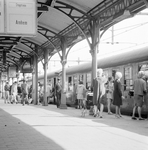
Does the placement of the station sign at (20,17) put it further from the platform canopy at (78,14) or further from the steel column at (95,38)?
the steel column at (95,38)

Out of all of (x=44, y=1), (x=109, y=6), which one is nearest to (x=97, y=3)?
(x=109, y=6)

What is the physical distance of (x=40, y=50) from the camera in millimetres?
24797

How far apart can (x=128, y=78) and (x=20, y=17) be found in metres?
6.44

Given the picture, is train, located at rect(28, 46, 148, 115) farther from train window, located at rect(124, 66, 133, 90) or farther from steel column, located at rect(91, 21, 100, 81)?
steel column, located at rect(91, 21, 100, 81)

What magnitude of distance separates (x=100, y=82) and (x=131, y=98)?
1536 millimetres

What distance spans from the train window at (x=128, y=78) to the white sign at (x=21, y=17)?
591 cm

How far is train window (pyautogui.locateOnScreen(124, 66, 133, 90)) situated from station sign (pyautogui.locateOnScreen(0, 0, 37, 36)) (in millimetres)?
5905

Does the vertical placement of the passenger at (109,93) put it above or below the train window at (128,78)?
below

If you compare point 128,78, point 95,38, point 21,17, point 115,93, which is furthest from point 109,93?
point 21,17

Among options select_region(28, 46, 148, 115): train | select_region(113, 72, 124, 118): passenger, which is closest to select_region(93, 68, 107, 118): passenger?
select_region(113, 72, 124, 118): passenger

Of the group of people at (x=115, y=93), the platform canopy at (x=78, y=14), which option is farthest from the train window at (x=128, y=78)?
the platform canopy at (x=78, y=14)

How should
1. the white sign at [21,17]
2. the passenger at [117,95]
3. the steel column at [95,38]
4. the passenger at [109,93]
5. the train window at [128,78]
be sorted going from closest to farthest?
the white sign at [21,17] < the passenger at [117,95] < the train window at [128,78] < the steel column at [95,38] < the passenger at [109,93]

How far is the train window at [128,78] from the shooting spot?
45.0ft

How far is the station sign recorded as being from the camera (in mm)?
8609
